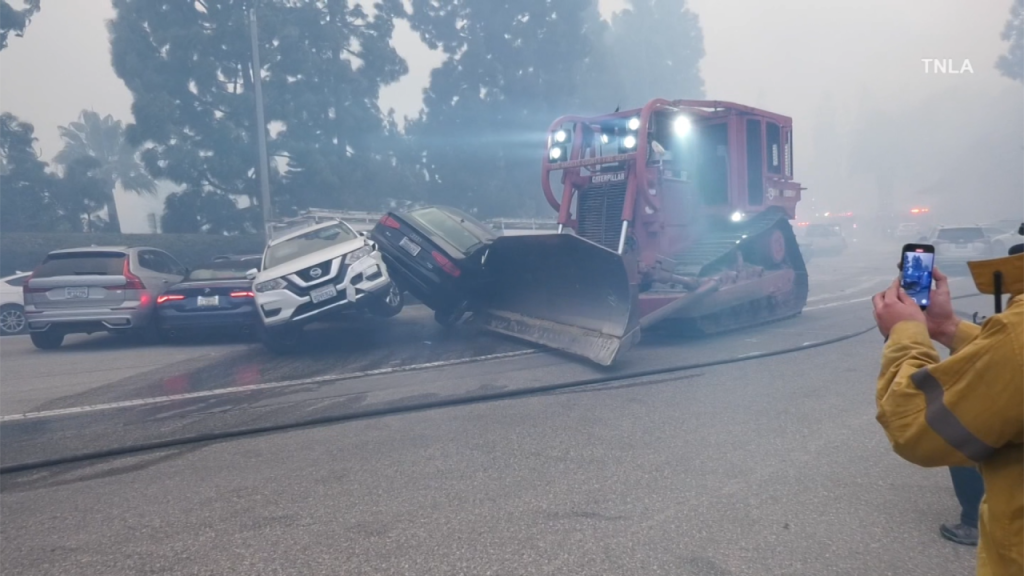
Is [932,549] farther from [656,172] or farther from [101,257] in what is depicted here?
[101,257]

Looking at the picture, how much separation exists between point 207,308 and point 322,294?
2.47 m

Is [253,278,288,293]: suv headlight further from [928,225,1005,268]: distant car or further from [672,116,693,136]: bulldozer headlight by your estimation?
[928,225,1005,268]: distant car

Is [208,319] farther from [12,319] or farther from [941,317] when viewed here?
[941,317]

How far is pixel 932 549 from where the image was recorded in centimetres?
411

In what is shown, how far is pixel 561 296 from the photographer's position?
10297 mm

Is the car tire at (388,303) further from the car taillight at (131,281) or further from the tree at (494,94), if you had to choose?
the tree at (494,94)

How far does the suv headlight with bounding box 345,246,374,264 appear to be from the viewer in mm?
11219

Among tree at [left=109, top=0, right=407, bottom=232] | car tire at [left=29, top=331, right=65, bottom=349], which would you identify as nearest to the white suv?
car tire at [left=29, top=331, right=65, bottom=349]

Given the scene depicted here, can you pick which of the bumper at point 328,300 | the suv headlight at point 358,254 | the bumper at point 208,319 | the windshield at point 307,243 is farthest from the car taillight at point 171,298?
the suv headlight at point 358,254

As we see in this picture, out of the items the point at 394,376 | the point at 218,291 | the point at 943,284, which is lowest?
the point at 394,376

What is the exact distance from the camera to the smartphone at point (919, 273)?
2119 mm

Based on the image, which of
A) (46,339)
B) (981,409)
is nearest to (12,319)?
(46,339)

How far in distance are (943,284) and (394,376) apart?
7427 millimetres

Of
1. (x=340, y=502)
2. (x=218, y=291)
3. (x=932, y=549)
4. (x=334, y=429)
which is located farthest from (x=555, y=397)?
(x=218, y=291)
